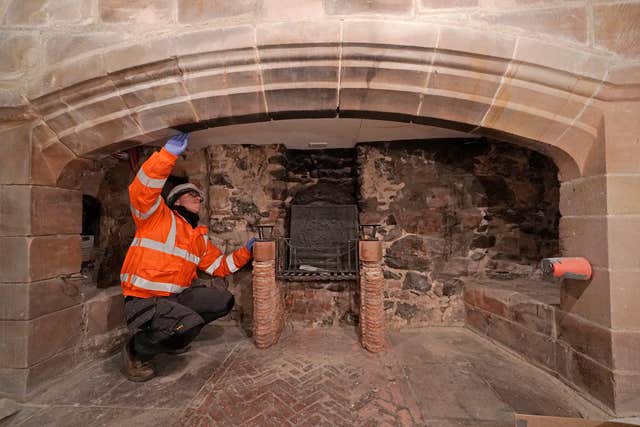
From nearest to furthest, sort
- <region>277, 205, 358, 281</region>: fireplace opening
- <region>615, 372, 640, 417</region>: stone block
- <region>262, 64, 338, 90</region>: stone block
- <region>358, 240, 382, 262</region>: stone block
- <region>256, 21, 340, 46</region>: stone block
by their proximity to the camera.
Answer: <region>615, 372, 640, 417</region>: stone block → <region>256, 21, 340, 46</region>: stone block → <region>262, 64, 338, 90</region>: stone block → <region>358, 240, 382, 262</region>: stone block → <region>277, 205, 358, 281</region>: fireplace opening

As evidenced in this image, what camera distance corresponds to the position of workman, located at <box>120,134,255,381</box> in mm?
2096

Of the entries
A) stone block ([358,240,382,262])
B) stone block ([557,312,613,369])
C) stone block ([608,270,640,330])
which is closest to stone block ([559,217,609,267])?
stone block ([608,270,640,330])

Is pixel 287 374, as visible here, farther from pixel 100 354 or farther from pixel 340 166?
pixel 340 166

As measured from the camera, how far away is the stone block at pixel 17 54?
6.38 ft

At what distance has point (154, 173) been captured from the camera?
2.03m

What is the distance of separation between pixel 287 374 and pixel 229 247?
65.8 inches

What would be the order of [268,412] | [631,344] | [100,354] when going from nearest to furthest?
[631,344]
[268,412]
[100,354]

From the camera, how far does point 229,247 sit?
10.8 feet

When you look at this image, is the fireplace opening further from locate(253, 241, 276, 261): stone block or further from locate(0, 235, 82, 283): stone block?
locate(0, 235, 82, 283): stone block

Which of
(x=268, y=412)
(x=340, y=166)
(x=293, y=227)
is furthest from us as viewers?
(x=340, y=166)

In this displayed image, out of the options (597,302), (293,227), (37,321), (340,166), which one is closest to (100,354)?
(37,321)

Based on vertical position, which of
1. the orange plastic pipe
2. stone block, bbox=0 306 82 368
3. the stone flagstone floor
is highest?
the orange plastic pipe

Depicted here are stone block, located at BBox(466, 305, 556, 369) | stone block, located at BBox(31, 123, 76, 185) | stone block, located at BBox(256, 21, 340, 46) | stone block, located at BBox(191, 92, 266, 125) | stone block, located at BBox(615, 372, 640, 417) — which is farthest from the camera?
stone block, located at BBox(466, 305, 556, 369)

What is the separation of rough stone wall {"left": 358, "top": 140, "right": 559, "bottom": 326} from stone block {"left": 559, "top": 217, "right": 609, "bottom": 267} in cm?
127
